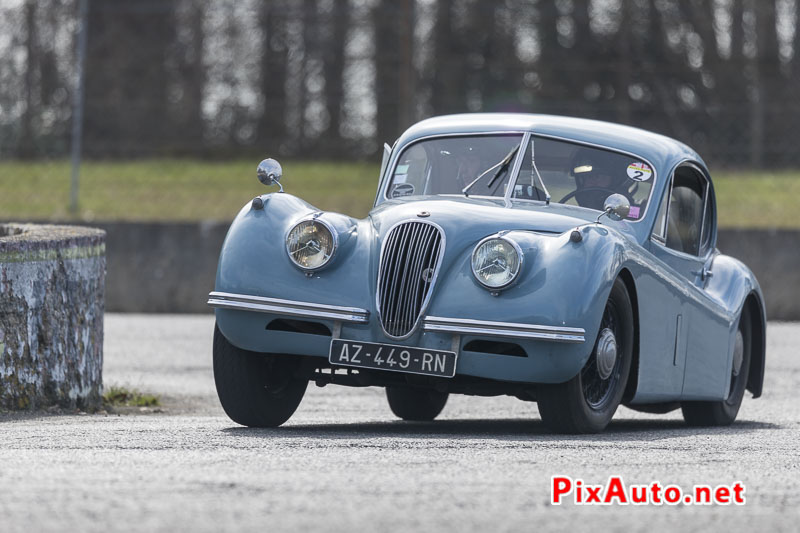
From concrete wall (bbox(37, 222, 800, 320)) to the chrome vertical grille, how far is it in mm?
8790

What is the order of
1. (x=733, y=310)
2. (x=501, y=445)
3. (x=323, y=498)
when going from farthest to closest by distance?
(x=733, y=310) → (x=501, y=445) → (x=323, y=498)

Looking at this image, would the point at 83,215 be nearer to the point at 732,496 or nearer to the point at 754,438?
the point at 754,438

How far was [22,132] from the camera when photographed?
16.1 meters

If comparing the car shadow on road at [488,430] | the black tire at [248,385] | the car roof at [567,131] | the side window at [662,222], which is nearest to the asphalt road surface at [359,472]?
the car shadow on road at [488,430]

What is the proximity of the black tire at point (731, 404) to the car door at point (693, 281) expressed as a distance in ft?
0.56

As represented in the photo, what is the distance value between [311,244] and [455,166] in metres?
1.44

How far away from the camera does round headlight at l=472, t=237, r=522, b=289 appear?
649cm

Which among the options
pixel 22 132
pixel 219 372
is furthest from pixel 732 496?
pixel 22 132

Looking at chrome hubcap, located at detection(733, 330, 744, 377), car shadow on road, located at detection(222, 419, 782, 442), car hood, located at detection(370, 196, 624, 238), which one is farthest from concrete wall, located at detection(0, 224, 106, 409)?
chrome hubcap, located at detection(733, 330, 744, 377)

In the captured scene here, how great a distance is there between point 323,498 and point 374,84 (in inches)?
453

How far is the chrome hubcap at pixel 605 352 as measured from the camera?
6.65 meters

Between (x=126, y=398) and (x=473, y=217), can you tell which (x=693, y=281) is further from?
(x=126, y=398)

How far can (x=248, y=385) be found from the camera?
22.6ft

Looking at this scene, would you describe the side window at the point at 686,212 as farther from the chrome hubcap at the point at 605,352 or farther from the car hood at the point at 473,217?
the chrome hubcap at the point at 605,352
